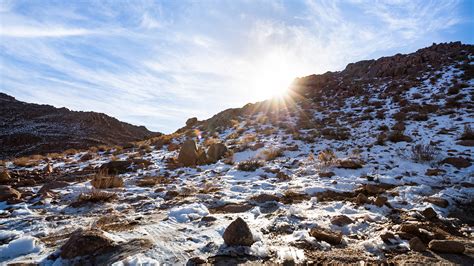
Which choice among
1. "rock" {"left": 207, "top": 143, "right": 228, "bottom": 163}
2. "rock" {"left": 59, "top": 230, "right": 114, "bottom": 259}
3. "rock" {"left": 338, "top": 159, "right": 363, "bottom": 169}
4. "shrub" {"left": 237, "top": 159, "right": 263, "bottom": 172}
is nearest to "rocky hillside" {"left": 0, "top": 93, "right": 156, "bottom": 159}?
"rock" {"left": 207, "top": 143, "right": 228, "bottom": 163}

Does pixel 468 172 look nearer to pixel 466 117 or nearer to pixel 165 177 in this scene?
pixel 466 117

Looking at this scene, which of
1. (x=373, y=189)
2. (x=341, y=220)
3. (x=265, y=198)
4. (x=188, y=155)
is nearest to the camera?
(x=341, y=220)

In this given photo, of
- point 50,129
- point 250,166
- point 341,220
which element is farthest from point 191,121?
point 50,129

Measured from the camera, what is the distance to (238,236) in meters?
3.37

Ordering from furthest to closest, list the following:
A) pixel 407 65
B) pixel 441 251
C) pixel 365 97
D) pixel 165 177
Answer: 1. pixel 407 65
2. pixel 365 97
3. pixel 165 177
4. pixel 441 251

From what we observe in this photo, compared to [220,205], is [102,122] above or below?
above

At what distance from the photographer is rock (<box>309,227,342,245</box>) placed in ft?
11.8

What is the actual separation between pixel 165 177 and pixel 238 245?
18.1ft

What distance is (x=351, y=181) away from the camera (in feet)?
22.6

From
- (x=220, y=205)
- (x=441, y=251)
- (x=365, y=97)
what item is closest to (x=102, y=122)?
(x=365, y=97)

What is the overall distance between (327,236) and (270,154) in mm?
6634

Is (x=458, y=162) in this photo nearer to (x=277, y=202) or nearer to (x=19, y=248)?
(x=277, y=202)

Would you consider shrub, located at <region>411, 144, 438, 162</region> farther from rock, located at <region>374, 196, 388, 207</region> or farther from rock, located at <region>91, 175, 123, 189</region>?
rock, located at <region>91, 175, 123, 189</region>

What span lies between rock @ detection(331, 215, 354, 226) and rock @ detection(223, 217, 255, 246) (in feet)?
5.30
